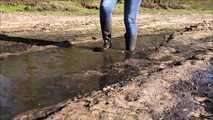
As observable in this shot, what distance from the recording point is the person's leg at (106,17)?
8.18 m

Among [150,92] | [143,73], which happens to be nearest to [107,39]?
[143,73]

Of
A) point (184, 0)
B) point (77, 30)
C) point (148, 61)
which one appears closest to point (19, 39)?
point (77, 30)

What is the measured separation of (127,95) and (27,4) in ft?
24.7

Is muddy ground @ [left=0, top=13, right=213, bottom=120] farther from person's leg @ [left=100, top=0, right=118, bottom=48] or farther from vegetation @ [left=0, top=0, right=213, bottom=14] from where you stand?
vegetation @ [left=0, top=0, right=213, bottom=14]

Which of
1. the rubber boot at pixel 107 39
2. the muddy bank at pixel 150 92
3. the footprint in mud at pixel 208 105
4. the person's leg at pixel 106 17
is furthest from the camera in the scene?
the rubber boot at pixel 107 39

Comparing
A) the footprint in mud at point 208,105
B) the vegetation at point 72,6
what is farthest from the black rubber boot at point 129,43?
the vegetation at point 72,6

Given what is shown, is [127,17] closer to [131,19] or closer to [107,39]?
[131,19]

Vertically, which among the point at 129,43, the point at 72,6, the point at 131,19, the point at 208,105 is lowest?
the point at 72,6

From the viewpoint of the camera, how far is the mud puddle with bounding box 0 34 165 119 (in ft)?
18.6

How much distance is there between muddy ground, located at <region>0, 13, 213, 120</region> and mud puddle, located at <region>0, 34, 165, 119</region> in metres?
0.17

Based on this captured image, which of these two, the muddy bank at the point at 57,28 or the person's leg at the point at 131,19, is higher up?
the person's leg at the point at 131,19

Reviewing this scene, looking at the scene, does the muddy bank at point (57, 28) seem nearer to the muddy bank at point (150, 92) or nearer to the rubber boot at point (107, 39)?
the rubber boot at point (107, 39)

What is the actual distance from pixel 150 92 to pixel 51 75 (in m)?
1.46

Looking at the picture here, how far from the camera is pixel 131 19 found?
8.43 m
